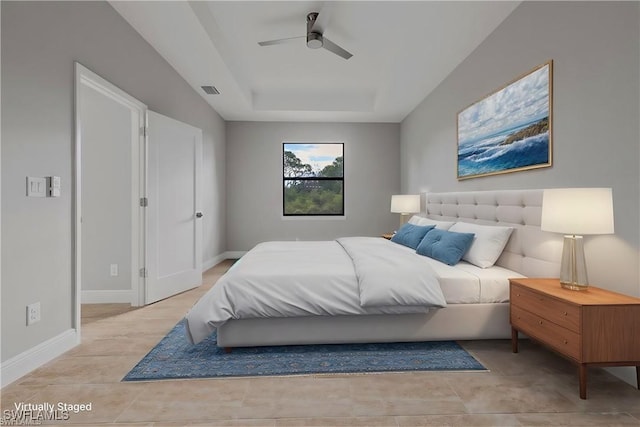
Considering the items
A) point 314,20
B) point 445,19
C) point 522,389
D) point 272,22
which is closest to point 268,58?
point 272,22

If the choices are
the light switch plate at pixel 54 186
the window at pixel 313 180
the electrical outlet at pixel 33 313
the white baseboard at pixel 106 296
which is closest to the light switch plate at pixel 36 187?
Result: the light switch plate at pixel 54 186

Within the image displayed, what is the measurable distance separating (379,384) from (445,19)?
301 centimetres

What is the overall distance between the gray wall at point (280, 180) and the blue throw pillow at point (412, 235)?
7.89 ft

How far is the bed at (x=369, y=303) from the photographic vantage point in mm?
2123

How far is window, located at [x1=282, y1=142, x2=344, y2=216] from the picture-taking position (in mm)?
6184

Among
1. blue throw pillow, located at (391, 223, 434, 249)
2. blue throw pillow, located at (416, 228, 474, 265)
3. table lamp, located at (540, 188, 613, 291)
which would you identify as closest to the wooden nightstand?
table lamp, located at (540, 188, 613, 291)

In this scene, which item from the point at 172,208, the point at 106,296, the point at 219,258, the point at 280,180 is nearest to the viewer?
the point at 106,296

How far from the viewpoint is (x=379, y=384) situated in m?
1.83

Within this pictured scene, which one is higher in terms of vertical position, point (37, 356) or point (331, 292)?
point (331, 292)

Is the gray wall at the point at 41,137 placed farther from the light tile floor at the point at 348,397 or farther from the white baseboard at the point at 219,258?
the white baseboard at the point at 219,258

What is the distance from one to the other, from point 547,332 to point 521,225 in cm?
95

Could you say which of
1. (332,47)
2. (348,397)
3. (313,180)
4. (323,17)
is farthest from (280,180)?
(348,397)

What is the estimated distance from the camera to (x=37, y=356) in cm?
199

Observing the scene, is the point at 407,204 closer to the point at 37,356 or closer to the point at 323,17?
the point at 323,17
